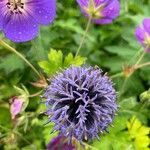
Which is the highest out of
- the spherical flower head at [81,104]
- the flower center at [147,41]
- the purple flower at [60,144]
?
the flower center at [147,41]

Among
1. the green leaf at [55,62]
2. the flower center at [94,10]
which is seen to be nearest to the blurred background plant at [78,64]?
the green leaf at [55,62]

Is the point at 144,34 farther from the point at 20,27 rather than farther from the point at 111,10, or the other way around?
the point at 20,27

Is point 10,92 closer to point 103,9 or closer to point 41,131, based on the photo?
point 41,131

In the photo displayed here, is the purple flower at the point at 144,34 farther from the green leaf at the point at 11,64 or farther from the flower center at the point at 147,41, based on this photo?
the green leaf at the point at 11,64

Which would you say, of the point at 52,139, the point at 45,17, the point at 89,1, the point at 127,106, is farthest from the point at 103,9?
the point at 52,139

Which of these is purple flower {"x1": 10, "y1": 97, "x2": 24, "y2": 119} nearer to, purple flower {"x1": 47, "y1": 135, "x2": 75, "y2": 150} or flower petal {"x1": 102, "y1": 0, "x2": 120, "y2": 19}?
purple flower {"x1": 47, "y1": 135, "x2": 75, "y2": 150}

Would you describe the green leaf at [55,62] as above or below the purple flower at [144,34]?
below
